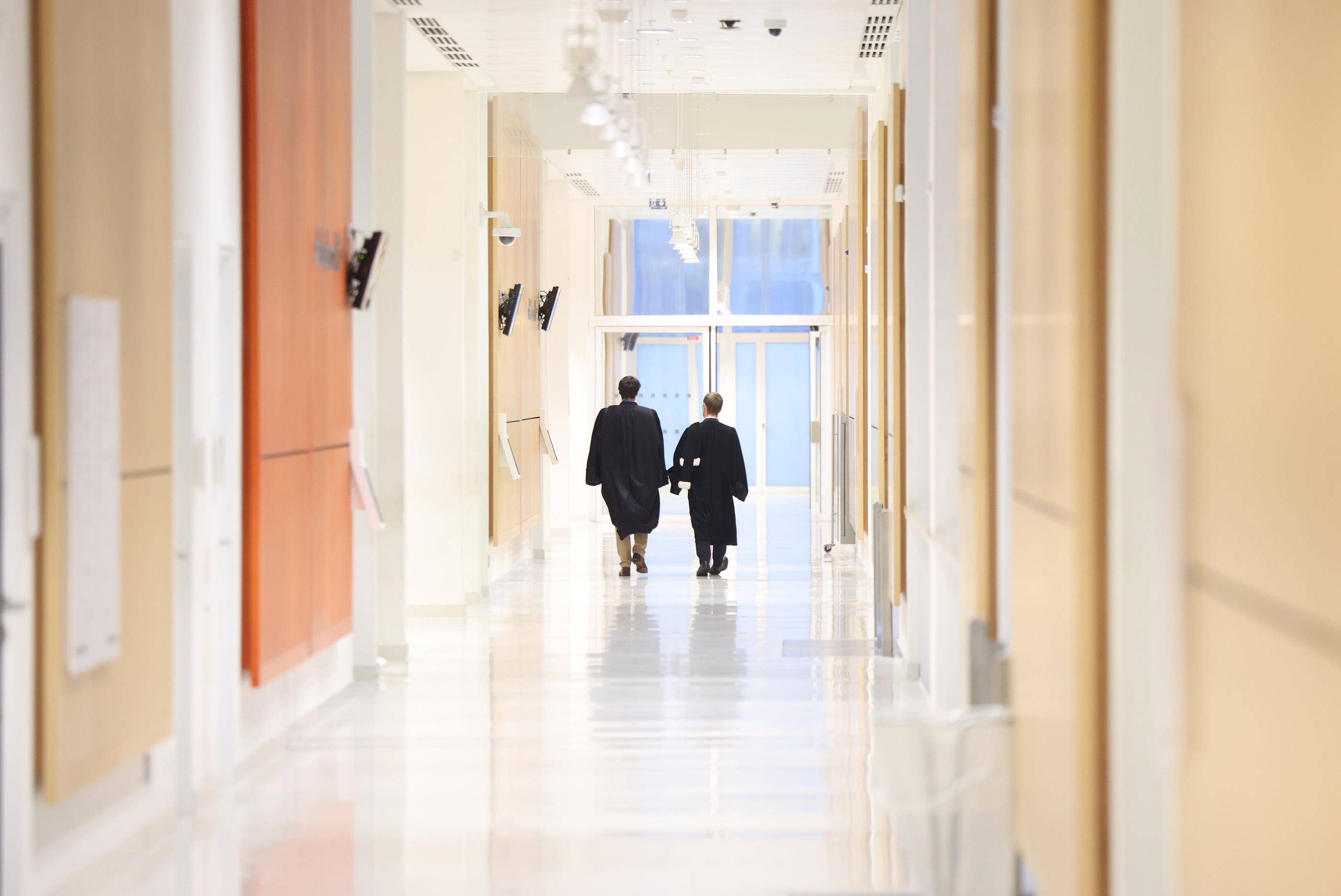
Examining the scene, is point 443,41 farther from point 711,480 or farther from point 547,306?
point 711,480

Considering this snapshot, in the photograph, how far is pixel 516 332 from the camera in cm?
1118

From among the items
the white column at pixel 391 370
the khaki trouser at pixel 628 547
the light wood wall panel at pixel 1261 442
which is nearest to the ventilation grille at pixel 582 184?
the khaki trouser at pixel 628 547

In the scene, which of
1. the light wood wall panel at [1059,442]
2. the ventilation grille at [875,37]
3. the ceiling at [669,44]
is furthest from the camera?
the ventilation grille at [875,37]

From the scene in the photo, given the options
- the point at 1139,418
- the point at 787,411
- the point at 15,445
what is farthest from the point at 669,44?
the point at 787,411

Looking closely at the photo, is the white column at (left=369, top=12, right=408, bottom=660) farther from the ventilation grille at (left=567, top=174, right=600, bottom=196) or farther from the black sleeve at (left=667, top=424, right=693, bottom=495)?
the ventilation grille at (left=567, top=174, right=600, bottom=196)

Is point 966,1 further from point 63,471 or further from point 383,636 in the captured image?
point 383,636

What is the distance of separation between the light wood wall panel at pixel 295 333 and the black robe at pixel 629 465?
471 cm

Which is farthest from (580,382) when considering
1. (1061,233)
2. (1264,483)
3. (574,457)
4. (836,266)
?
(1264,483)

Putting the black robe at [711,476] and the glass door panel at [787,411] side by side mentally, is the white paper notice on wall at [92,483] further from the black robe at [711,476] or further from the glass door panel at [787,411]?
the glass door panel at [787,411]

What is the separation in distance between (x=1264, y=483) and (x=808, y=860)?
2731 millimetres

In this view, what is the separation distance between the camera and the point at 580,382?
16734 millimetres

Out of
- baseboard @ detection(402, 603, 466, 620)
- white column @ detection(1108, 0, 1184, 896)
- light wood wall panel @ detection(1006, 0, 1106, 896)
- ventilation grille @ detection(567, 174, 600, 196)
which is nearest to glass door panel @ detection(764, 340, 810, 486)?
ventilation grille @ detection(567, 174, 600, 196)

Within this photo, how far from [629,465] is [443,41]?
4.29 metres

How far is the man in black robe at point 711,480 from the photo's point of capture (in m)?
11.6
